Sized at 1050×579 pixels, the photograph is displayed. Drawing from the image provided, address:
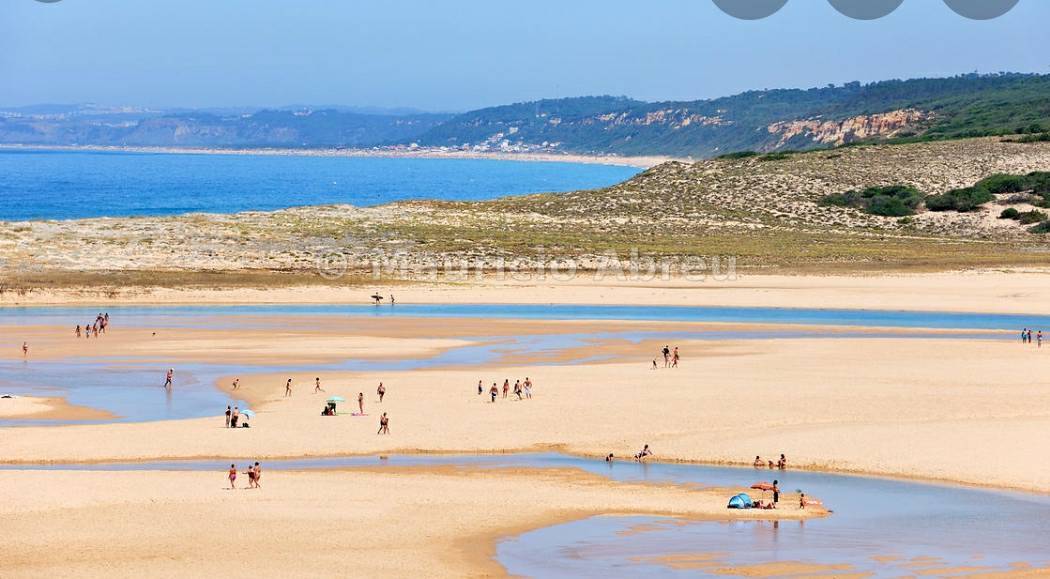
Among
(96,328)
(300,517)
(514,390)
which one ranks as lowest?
(300,517)

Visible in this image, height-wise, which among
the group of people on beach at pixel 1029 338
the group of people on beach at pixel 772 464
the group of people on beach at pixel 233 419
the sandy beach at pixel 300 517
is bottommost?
the sandy beach at pixel 300 517

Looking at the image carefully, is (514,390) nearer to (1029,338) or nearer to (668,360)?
(668,360)

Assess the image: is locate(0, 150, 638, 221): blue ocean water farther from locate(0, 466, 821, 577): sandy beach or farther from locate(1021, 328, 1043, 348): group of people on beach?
locate(0, 466, 821, 577): sandy beach

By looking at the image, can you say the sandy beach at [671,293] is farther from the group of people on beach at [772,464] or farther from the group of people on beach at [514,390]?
the group of people on beach at [772,464]

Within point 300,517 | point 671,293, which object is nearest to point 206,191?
point 671,293

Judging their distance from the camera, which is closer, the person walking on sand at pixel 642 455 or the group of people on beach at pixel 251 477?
the group of people on beach at pixel 251 477

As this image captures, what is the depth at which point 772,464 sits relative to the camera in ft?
86.9

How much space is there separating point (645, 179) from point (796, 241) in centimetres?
2766

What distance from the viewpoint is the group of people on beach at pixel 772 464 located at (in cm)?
2639

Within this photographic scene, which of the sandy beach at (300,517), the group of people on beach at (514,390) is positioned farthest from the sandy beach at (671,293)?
the sandy beach at (300,517)

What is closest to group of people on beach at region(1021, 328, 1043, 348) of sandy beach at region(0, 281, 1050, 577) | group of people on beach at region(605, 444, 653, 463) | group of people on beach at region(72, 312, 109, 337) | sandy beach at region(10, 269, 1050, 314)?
sandy beach at region(0, 281, 1050, 577)

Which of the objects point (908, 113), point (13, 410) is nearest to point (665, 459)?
point (13, 410)

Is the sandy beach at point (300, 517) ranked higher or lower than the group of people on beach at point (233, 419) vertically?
lower

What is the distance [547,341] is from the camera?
4244cm
